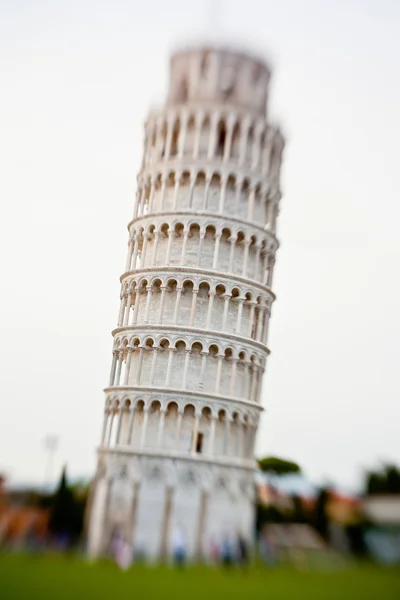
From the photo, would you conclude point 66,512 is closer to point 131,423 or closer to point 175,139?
point 131,423

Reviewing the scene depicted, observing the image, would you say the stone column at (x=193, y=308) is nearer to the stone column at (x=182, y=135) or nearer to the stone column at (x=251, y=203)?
the stone column at (x=251, y=203)

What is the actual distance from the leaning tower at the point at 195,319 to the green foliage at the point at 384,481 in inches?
234

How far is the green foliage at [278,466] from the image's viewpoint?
189 feet

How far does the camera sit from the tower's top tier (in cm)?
3903

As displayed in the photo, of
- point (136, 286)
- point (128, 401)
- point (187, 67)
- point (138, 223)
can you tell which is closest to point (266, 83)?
point (187, 67)

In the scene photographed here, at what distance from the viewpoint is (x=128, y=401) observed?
118 ft

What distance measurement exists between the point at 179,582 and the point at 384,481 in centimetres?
1001

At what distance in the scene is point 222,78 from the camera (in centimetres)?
3916

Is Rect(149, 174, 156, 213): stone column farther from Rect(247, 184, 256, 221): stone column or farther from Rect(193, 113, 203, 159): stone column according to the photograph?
Rect(247, 184, 256, 221): stone column

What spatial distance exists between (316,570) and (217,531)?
5.86 m

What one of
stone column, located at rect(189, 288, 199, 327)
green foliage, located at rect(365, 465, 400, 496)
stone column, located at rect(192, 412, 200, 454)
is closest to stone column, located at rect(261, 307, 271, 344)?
stone column, located at rect(189, 288, 199, 327)

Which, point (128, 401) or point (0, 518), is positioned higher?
point (128, 401)

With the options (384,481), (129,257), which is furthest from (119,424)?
(384,481)

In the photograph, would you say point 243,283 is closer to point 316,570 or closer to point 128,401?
point 128,401
